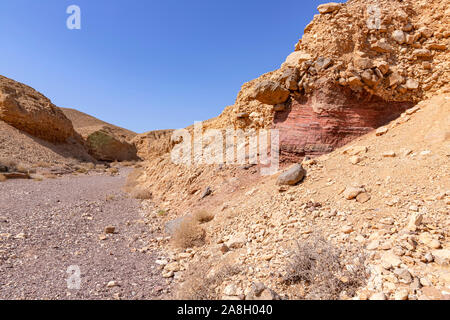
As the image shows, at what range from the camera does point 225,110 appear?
9508 mm

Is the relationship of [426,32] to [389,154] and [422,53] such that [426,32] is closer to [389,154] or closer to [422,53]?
[422,53]

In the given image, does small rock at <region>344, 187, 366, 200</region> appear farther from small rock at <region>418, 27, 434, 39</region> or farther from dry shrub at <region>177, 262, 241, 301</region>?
small rock at <region>418, 27, 434, 39</region>

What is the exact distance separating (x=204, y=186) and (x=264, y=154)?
201 centimetres

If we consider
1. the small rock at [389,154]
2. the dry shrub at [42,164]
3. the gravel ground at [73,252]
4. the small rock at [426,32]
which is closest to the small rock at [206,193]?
the gravel ground at [73,252]

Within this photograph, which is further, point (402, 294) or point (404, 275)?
point (404, 275)

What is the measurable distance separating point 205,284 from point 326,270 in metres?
1.40

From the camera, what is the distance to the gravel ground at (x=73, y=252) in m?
3.09

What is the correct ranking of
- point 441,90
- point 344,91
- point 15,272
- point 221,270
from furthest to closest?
point 344,91, point 441,90, point 15,272, point 221,270

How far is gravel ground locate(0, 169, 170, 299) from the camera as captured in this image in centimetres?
309

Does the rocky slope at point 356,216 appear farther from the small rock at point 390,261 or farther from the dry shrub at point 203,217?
the dry shrub at point 203,217

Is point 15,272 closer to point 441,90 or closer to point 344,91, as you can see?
point 344,91

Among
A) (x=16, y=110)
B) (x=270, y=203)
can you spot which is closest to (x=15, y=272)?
(x=270, y=203)

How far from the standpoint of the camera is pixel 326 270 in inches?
98.9

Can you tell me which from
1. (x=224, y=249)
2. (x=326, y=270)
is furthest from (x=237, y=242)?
(x=326, y=270)
